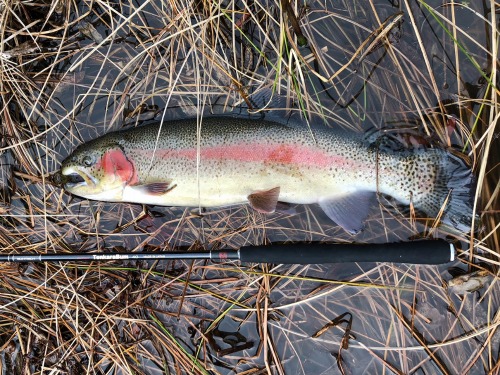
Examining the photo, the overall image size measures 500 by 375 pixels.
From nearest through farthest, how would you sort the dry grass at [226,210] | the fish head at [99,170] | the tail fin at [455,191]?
the tail fin at [455,191] < the dry grass at [226,210] < the fish head at [99,170]

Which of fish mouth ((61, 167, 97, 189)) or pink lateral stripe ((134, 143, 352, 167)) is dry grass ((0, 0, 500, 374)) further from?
pink lateral stripe ((134, 143, 352, 167))

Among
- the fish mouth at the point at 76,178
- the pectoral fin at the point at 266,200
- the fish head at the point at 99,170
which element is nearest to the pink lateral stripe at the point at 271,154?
the pectoral fin at the point at 266,200

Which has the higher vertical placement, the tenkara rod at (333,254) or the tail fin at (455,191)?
Answer: the tail fin at (455,191)

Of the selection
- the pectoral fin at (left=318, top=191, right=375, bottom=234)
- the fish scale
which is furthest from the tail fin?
the pectoral fin at (left=318, top=191, right=375, bottom=234)

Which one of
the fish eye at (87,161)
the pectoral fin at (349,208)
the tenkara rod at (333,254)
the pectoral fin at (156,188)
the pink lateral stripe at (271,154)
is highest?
the pink lateral stripe at (271,154)

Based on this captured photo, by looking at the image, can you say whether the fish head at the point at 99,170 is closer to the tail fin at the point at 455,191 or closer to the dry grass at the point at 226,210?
the dry grass at the point at 226,210

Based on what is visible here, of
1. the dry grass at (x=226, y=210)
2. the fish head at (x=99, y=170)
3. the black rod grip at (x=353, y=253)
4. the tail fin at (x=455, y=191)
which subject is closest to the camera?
the black rod grip at (x=353, y=253)
